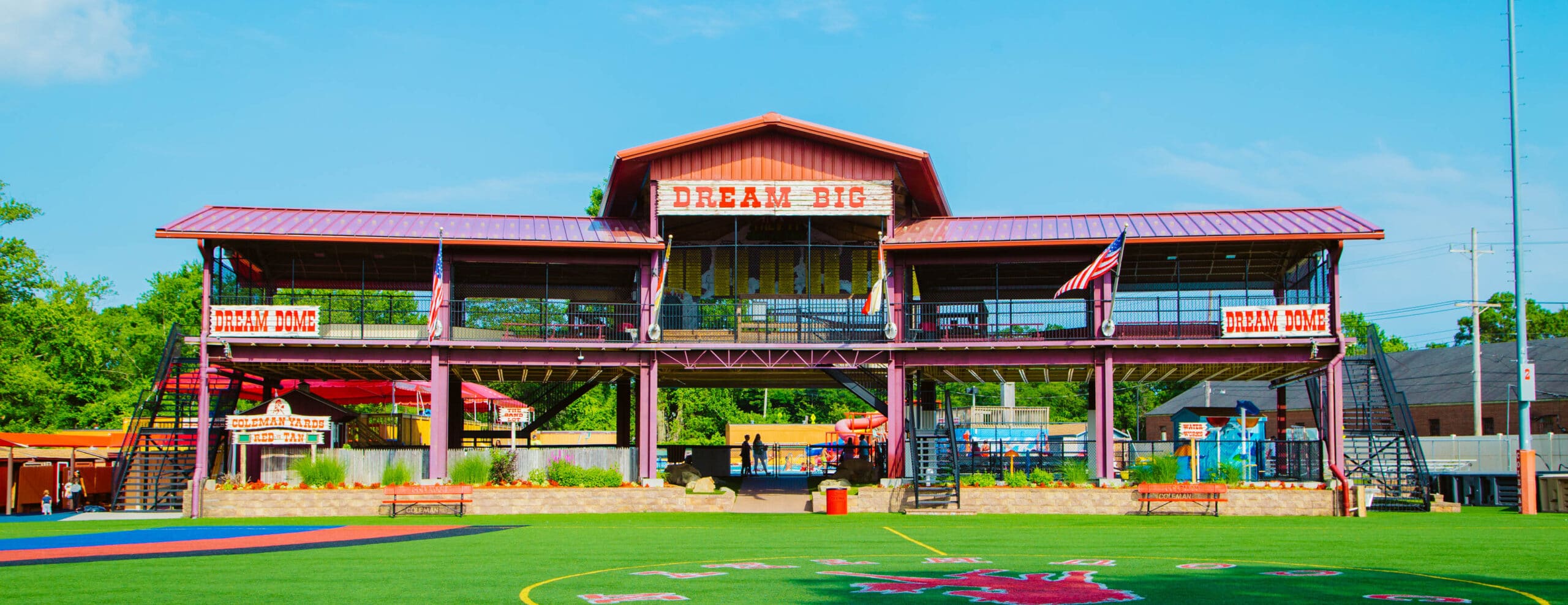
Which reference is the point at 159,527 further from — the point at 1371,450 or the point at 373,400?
the point at 1371,450

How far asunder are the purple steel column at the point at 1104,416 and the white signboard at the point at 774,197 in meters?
6.90

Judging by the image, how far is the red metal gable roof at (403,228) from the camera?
3209 cm

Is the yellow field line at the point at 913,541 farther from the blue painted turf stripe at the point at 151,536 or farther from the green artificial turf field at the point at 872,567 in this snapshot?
the blue painted turf stripe at the point at 151,536

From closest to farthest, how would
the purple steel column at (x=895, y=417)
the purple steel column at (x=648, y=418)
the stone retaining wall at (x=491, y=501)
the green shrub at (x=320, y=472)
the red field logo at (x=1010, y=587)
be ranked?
the red field logo at (x=1010, y=587) → the stone retaining wall at (x=491, y=501) → the green shrub at (x=320, y=472) → the purple steel column at (x=648, y=418) → the purple steel column at (x=895, y=417)

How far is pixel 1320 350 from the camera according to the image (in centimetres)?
3319

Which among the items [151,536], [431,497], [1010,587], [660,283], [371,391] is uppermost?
[660,283]

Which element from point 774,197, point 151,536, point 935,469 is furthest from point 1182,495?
point 151,536

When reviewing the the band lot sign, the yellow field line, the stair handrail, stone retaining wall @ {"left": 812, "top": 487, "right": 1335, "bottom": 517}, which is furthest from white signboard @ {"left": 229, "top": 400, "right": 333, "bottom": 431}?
the stair handrail

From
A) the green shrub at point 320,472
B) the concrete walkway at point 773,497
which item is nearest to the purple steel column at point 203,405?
the green shrub at point 320,472

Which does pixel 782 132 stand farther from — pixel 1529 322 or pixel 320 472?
pixel 1529 322

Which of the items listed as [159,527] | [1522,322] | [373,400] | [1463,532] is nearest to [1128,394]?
[1522,322]

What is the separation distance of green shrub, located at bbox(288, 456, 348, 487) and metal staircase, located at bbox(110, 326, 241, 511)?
2.73m

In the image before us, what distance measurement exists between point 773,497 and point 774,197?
839 cm

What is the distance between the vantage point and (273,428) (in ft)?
105
